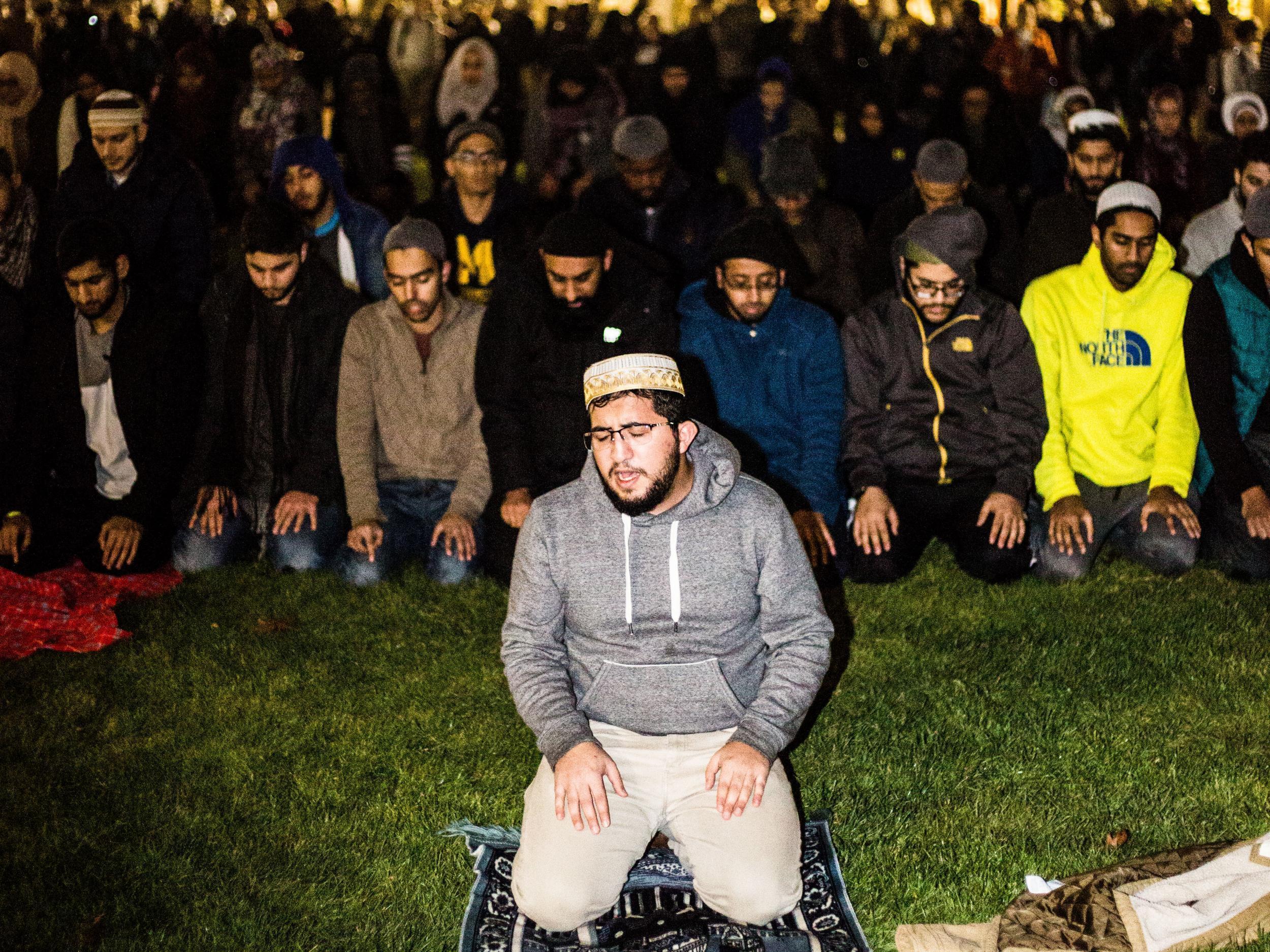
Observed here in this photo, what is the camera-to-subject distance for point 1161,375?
6.58 m

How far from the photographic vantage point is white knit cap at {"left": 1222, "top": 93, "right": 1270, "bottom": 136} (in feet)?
34.4

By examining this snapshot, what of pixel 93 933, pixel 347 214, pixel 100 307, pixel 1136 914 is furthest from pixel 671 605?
pixel 347 214

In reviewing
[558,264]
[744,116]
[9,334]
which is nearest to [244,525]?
[9,334]

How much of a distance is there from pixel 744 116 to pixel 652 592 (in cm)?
806

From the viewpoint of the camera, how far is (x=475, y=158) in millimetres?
8195

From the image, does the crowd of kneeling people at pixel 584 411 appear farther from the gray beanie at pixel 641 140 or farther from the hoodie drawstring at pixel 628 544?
the hoodie drawstring at pixel 628 544

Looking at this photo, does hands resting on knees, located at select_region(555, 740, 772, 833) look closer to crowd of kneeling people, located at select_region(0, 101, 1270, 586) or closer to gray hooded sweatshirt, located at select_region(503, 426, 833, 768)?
gray hooded sweatshirt, located at select_region(503, 426, 833, 768)

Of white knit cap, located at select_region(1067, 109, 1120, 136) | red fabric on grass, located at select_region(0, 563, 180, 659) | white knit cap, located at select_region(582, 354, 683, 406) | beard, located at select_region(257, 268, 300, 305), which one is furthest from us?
white knit cap, located at select_region(1067, 109, 1120, 136)

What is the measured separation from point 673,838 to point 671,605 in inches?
28.1

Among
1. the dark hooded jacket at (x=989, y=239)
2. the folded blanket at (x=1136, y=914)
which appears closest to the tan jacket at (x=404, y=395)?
the dark hooded jacket at (x=989, y=239)

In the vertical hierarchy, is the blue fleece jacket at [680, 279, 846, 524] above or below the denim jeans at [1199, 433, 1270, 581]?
above

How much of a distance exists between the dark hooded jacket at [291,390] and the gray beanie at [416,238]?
52 cm

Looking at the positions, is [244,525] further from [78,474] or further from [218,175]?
[218,175]

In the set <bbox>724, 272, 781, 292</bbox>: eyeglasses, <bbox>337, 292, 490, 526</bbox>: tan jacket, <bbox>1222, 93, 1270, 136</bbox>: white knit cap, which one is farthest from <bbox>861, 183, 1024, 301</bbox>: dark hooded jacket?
<bbox>1222, 93, 1270, 136</bbox>: white knit cap
